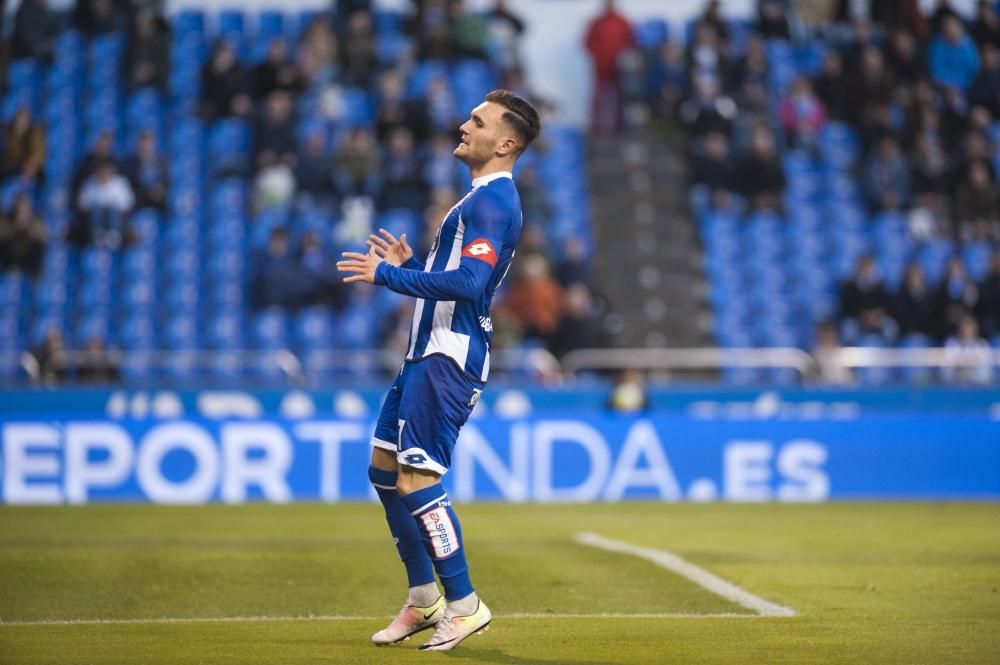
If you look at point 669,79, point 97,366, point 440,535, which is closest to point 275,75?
point 97,366

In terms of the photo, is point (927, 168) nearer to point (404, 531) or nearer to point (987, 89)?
point (987, 89)

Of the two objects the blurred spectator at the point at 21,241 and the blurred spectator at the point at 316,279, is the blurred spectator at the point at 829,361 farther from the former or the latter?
the blurred spectator at the point at 21,241

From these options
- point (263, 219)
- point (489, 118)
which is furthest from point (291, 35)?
point (489, 118)

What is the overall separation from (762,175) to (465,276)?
18.0m

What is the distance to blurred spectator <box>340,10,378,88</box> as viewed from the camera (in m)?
24.0

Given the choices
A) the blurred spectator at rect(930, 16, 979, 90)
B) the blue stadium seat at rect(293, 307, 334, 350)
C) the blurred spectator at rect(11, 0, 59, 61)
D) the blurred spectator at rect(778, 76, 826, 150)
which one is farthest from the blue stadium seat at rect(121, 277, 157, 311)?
the blurred spectator at rect(930, 16, 979, 90)

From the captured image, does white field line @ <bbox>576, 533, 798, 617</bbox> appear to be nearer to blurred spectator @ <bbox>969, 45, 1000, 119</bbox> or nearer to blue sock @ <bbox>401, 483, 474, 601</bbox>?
blue sock @ <bbox>401, 483, 474, 601</bbox>

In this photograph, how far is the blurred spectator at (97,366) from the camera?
19375 millimetres

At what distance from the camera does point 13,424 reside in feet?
55.6

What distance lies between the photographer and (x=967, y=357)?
822 inches

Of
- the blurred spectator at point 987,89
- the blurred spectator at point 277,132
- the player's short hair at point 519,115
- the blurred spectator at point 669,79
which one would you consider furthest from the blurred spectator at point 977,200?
the player's short hair at point 519,115

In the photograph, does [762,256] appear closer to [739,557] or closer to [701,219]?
[701,219]

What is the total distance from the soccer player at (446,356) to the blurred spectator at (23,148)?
16.5 metres

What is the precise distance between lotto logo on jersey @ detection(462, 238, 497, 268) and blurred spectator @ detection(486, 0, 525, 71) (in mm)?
18407
